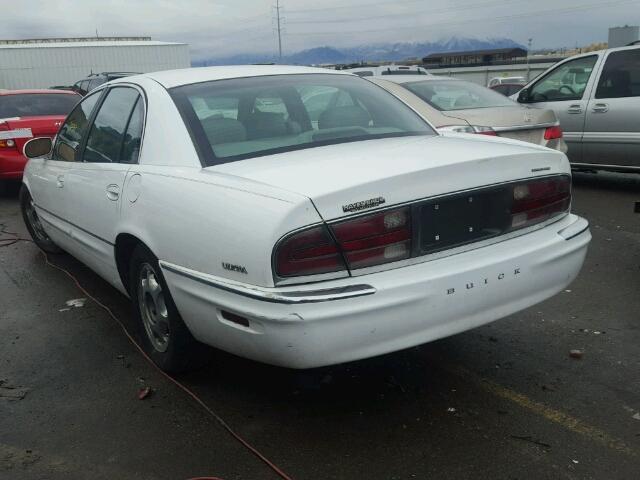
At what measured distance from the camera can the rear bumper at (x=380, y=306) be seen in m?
2.48

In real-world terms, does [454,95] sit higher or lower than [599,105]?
higher

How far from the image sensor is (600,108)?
316 inches

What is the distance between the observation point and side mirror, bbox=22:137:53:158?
524 cm

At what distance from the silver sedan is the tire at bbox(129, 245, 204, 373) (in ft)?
13.2

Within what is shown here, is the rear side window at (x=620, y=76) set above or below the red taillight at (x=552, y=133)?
above

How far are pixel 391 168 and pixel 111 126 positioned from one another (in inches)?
83.9

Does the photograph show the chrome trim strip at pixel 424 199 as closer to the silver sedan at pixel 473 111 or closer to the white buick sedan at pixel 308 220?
the white buick sedan at pixel 308 220

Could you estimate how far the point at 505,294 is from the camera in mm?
2875

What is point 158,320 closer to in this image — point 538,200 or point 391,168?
point 391,168

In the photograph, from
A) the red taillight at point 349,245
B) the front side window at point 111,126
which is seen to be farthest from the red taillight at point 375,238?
the front side window at point 111,126

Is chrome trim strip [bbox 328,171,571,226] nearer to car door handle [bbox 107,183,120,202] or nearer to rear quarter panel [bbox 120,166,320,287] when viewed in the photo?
rear quarter panel [bbox 120,166,320,287]

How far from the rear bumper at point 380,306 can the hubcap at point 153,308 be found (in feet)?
1.17

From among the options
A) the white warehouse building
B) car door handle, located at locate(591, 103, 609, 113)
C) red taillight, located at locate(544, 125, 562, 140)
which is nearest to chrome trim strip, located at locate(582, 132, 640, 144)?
car door handle, located at locate(591, 103, 609, 113)

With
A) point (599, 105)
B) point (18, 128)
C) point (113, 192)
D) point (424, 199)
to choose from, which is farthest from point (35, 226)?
point (599, 105)
